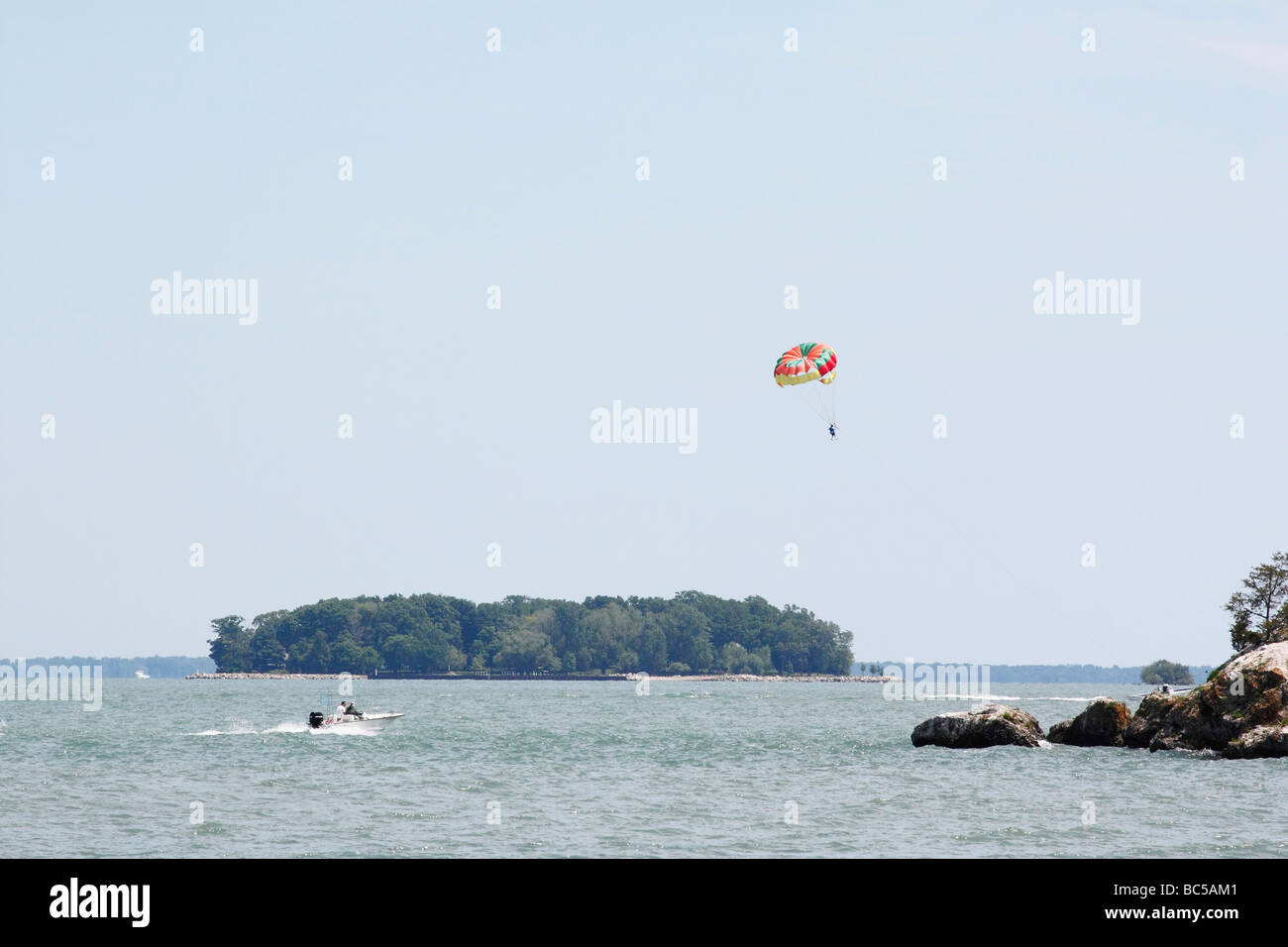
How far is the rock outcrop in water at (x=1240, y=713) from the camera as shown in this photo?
2088 inches

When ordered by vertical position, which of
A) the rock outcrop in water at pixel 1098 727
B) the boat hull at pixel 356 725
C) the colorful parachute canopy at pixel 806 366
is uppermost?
the colorful parachute canopy at pixel 806 366

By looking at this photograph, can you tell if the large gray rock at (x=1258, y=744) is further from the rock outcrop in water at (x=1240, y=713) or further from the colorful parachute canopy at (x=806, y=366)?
the colorful parachute canopy at (x=806, y=366)

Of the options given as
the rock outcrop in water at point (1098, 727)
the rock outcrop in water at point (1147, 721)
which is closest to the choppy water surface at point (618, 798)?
the rock outcrop in water at point (1147, 721)

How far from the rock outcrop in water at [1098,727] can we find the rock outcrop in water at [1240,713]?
3480 mm

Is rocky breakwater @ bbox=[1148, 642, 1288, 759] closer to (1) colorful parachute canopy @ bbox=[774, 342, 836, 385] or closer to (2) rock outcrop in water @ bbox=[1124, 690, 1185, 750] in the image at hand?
(2) rock outcrop in water @ bbox=[1124, 690, 1185, 750]

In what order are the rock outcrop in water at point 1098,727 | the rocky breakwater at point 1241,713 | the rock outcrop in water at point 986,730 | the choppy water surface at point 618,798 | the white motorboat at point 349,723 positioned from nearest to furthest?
the choppy water surface at point 618,798
the rocky breakwater at point 1241,713
the rock outcrop in water at point 986,730
the rock outcrop in water at point 1098,727
the white motorboat at point 349,723

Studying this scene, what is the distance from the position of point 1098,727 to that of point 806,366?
20.9 metres

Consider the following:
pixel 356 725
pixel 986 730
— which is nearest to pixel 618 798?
pixel 986 730

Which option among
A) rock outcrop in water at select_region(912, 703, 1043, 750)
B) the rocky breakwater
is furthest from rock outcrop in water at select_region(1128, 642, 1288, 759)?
rock outcrop in water at select_region(912, 703, 1043, 750)

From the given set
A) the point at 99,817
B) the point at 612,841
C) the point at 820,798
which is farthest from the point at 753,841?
the point at 99,817

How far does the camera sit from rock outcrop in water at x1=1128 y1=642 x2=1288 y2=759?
53.0 meters

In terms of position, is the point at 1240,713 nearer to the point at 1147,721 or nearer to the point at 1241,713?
the point at 1241,713

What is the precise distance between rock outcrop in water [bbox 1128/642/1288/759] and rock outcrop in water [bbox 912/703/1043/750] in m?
5.22
